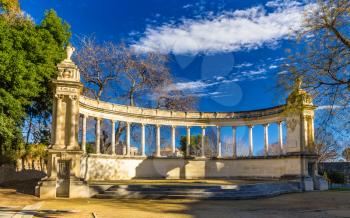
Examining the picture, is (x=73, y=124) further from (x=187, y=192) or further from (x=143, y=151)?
(x=143, y=151)

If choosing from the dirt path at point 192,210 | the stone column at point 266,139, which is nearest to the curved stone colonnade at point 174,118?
the stone column at point 266,139

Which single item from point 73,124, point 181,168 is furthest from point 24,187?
point 181,168

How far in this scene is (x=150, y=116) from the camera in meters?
53.9

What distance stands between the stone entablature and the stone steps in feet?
49.7

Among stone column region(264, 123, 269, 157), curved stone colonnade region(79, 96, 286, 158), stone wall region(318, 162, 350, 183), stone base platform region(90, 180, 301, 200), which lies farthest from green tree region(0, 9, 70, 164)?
stone wall region(318, 162, 350, 183)

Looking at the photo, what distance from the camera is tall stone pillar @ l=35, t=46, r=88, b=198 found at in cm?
3200

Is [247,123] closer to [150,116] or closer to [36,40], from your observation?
[150,116]

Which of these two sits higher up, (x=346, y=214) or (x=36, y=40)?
(x=36, y=40)

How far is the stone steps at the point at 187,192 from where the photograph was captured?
1195 inches

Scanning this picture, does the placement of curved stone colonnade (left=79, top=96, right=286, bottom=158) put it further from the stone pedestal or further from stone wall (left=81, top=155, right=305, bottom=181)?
the stone pedestal

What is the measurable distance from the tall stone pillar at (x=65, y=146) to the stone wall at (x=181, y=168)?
10561mm

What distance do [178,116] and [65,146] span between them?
24.9 metres

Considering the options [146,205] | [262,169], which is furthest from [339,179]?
[146,205]

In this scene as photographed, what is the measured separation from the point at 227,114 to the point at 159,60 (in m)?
14.7
